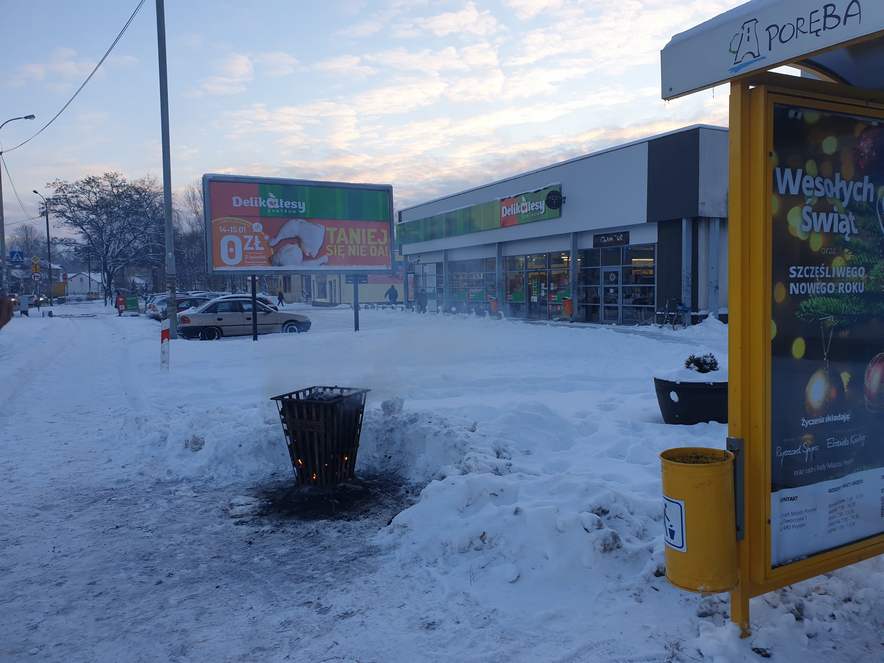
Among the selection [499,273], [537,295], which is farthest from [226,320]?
[499,273]

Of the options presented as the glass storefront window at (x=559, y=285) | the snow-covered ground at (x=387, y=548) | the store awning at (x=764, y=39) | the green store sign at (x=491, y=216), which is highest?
the green store sign at (x=491, y=216)

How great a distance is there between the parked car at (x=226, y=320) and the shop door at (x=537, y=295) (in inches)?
505

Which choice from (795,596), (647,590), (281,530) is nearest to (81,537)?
(281,530)

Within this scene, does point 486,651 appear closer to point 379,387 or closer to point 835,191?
point 835,191

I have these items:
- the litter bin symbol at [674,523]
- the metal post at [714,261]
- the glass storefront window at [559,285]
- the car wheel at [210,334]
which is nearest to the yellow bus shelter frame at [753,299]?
the litter bin symbol at [674,523]

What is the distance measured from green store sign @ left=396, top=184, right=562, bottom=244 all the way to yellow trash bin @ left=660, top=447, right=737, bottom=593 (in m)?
25.9

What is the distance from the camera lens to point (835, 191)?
348 cm

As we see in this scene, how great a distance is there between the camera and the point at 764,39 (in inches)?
118

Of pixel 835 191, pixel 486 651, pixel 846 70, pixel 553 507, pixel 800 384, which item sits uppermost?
pixel 846 70

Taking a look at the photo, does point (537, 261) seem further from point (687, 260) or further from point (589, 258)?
point (687, 260)

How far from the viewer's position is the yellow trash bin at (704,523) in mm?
3207

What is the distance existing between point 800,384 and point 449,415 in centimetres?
489

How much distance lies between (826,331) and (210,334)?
70.3 ft

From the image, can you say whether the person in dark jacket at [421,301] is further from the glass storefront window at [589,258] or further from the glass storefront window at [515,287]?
the glass storefront window at [589,258]
